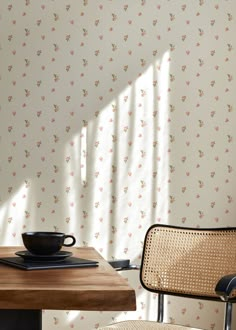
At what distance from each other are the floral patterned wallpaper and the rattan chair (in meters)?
1.03

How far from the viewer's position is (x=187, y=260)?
241cm

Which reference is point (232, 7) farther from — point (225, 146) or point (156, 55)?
point (225, 146)

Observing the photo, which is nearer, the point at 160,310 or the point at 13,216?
the point at 160,310

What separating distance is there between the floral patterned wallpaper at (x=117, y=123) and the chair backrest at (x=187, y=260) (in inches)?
40.7

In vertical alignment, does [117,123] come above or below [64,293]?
above

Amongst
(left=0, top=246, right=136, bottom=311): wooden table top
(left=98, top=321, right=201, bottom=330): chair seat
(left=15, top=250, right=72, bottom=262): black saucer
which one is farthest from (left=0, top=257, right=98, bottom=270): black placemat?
(left=98, top=321, right=201, bottom=330): chair seat

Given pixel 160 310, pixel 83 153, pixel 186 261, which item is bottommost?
pixel 160 310

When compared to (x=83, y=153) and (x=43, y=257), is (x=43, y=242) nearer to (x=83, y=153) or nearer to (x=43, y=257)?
(x=43, y=257)

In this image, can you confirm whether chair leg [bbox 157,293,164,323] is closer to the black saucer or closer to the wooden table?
the black saucer

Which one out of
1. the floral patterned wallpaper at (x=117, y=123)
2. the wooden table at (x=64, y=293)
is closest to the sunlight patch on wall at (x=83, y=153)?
the floral patterned wallpaper at (x=117, y=123)

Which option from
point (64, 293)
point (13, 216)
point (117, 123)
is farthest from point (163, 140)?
point (64, 293)

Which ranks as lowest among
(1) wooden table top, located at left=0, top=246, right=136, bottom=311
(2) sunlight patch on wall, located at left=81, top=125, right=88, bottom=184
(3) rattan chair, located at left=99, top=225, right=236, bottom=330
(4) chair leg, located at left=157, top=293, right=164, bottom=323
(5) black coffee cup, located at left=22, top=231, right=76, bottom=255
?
(4) chair leg, located at left=157, top=293, right=164, bottom=323

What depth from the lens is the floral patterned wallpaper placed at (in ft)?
11.4

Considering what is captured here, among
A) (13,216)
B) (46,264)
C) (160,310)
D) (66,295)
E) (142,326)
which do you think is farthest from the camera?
(13,216)
